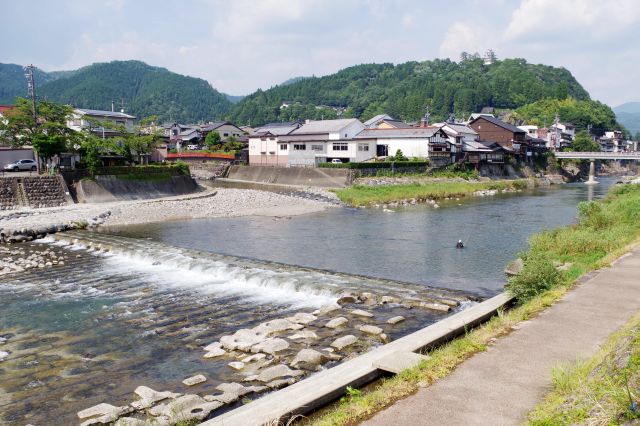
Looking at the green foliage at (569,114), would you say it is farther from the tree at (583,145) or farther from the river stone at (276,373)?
the river stone at (276,373)

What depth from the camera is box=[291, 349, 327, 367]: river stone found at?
9.98 meters

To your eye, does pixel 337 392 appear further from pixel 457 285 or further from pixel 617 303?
pixel 457 285

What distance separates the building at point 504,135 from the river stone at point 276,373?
2729 inches

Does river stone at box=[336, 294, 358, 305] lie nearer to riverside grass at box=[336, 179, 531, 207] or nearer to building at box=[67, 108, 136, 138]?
riverside grass at box=[336, 179, 531, 207]

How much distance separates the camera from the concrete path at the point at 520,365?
20.6ft

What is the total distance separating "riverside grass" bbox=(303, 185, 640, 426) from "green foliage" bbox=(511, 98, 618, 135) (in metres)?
97.9

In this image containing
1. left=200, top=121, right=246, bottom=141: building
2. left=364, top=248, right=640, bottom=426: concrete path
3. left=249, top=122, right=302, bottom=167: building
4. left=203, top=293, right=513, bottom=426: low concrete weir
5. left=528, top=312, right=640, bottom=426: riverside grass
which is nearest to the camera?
left=528, top=312, right=640, bottom=426: riverside grass

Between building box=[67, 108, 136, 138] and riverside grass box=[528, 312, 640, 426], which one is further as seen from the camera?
building box=[67, 108, 136, 138]

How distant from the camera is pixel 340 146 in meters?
60.6

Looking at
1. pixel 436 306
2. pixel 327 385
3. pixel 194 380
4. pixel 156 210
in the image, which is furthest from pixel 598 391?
pixel 156 210

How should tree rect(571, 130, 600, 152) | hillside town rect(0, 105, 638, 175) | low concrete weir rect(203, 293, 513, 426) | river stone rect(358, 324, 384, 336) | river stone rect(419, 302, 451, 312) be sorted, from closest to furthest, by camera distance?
low concrete weir rect(203, 293, 513, 426) < river stone rect(358, 324, 384, 336) < river stone rect(419, 302, 451, 312) < hillside town rect(0, 105, 638, 175) < tree rect(571, 130, 600, 152)

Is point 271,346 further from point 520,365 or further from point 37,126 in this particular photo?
point 37,126

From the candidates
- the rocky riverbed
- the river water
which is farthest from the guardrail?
the river water

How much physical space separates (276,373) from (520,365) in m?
4.45
